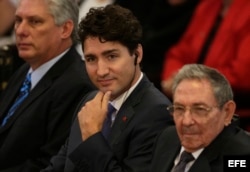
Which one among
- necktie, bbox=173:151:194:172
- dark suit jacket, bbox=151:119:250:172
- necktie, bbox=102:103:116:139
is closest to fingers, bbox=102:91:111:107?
necktie, bbox=102:103:116:139

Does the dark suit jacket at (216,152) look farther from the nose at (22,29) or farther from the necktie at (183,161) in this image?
the nose at (22,29)

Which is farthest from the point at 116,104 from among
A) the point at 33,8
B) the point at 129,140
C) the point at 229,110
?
the point at 33,8

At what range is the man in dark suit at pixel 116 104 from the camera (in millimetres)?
3766

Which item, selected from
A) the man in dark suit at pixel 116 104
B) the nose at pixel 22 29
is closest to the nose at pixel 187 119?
the man in dark suit at pixel 116 104

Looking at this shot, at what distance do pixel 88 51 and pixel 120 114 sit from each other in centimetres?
34

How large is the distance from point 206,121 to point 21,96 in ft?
4.92

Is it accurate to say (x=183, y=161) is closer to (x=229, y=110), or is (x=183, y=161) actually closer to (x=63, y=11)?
→ (x=229, y=110)

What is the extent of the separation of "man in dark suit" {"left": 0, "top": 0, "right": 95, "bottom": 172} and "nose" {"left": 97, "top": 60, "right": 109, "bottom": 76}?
0.50 metres

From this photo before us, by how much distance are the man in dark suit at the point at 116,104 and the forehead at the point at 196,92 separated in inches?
12.6

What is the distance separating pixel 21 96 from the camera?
15.4 feet

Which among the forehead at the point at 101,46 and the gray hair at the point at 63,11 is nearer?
the forehead at the point at 101,46

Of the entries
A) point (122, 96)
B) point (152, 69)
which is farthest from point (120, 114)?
point (152, 69)

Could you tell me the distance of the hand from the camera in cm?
381

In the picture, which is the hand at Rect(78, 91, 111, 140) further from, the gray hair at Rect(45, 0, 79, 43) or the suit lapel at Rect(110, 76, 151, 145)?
the gray hair at Rect(45, 0, 79, 43)
